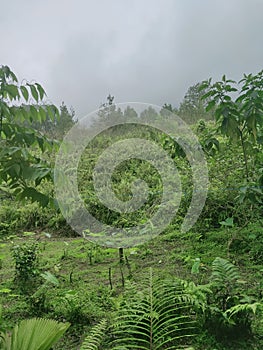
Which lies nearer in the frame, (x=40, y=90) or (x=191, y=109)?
(x=40, y=90)

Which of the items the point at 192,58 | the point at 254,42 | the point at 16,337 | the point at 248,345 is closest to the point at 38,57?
the point at 192,58

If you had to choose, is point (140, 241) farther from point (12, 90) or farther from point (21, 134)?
point (12, 90)

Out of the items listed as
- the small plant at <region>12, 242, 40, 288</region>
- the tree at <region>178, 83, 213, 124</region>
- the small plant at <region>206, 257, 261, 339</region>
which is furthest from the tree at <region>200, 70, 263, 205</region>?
the tree at <region>178, 83, 213, 124</region>

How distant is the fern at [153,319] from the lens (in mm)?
1416

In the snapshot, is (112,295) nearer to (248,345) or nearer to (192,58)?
(248,345)

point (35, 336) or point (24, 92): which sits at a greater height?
point (24, 92)

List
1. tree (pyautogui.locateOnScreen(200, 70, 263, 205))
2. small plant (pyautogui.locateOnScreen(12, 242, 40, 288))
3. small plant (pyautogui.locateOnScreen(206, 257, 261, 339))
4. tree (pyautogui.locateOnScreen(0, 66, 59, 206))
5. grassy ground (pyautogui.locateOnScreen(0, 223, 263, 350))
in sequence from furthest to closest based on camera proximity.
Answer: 1. small plant (pyautogui.locateOnScreen(12, 242, 40, 288))
2. tree (pyautogui.locateOnScreen(200, 70, 263, 205))
3. grassy ground (pyautogui.locateOnScreen(0, 223, 263, 350))
4. small plant (pyautogui.locateOnScreen(206, 257, 261, 339))
5. tree (pyautogui.locateOnScreen(0, 66, 59, 206))

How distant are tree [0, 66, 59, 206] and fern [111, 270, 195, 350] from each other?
2.33ft

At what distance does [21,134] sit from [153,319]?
1.14 metres

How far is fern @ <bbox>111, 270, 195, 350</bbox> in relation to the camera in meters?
1.42

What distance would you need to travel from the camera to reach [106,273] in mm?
2562

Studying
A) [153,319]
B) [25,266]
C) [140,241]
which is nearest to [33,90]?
[153,319]

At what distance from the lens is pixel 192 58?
15.4ft

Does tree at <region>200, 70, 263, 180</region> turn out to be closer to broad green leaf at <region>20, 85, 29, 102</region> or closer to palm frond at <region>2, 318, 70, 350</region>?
broad green leaf at <region>20, 85, 29, 102</region>
